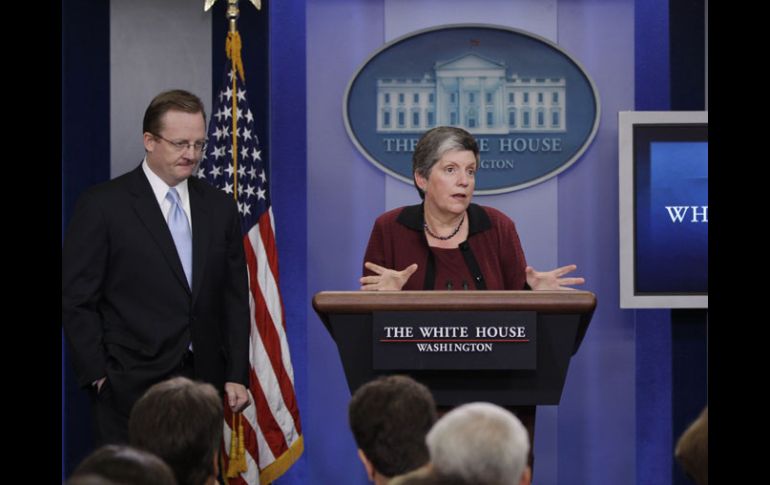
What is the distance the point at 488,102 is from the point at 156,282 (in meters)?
2.24

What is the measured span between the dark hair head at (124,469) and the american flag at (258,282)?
Result: 3.07m

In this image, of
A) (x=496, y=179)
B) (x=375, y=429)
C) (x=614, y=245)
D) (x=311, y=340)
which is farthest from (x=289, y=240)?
(x=375, y=429)

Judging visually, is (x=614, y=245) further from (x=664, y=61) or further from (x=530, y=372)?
(x=530, y=372)

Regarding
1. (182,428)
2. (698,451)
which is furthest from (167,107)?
(698,451)

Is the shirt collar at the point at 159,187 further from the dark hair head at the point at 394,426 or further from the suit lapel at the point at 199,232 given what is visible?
the dark hair head at the point at 394,426

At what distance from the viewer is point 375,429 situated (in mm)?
2787

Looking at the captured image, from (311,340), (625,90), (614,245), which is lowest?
(311,340)

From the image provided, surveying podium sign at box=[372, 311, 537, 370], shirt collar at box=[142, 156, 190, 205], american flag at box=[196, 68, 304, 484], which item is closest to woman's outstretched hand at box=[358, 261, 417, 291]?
podium sign at box=[372, 311, 537, 370]

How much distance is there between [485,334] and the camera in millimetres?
3426

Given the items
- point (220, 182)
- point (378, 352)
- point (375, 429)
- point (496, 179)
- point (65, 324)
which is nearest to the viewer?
point (375, 429)

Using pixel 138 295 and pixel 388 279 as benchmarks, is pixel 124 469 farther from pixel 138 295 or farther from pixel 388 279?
pixel 138 295

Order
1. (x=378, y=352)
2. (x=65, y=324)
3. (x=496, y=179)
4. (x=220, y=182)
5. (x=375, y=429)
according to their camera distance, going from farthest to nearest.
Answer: (x=496, y=179) < (x=220, y=182) < (x=65, y=324) < (x=378, y=352) < (x=375, y=429)

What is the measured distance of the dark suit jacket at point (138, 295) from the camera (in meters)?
3.96

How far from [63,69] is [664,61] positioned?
2.85 m
